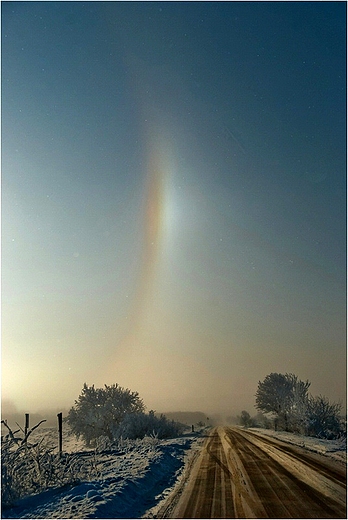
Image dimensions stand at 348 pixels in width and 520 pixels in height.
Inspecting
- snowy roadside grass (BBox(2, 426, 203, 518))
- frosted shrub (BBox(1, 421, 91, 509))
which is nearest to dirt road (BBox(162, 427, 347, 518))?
snowy roadside grass (BBox(2, 426, 203, 518))

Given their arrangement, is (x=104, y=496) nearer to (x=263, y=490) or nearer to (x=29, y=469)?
(x=29, y=469)

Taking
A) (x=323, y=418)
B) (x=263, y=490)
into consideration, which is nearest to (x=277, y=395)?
(x=323, y=418)

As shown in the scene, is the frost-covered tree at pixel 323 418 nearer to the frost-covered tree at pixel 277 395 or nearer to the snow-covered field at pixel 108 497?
the frost-covered tree at pixel 277 395

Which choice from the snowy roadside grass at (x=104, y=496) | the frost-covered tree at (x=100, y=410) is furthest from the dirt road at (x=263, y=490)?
the frost-covered tree at (x=100, y=410)

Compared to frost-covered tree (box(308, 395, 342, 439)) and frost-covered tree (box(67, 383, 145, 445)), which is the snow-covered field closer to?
frost-covered tree (box(308, 395, 342, 439))

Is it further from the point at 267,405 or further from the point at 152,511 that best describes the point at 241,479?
the point at 267,405

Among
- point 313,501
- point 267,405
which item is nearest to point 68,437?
point 267,405
